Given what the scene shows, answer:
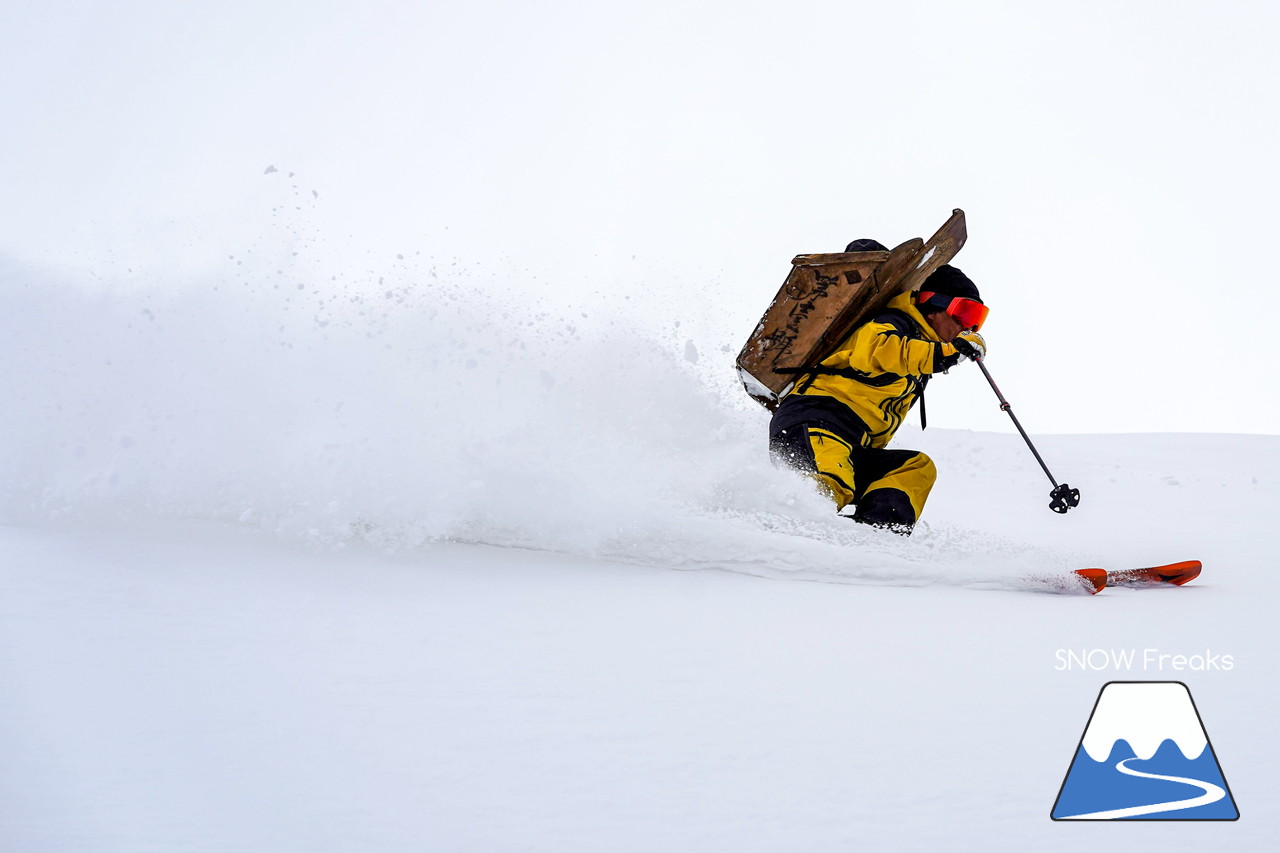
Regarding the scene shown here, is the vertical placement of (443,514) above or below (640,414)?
below

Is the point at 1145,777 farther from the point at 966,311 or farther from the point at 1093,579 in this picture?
the point at 966,311

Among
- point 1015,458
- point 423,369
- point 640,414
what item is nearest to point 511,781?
point 423,369

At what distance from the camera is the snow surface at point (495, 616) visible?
1.55 m

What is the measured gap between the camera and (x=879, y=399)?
13.8 feet

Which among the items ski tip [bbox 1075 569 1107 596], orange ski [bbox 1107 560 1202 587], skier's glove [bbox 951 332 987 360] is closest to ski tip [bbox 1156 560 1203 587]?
orange ski [bbox 1107 560 1202 587]

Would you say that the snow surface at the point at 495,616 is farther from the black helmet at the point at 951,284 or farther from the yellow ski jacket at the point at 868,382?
the black helmet at the point at 951,284

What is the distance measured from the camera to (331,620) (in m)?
2.46

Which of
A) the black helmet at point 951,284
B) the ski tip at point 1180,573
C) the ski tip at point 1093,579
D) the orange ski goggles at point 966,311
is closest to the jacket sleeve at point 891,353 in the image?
the orange ski goggles at point 966,311

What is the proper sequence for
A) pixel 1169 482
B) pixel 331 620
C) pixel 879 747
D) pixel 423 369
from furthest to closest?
1. pixel 1169 482
2. pixel 423 369
3. pixel 331 620
4. pixel 879 747

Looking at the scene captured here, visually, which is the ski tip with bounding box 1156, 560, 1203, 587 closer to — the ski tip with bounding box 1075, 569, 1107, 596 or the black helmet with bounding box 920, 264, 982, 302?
the ski tip with bounding box 1075, 569, 1107, 596

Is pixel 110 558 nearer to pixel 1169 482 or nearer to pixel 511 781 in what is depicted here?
pixel 511 781

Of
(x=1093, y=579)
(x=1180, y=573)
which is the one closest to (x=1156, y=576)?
(x=1180, y=573)

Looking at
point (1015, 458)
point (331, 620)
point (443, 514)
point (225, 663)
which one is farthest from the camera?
point (1015, 458)

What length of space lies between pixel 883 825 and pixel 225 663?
146 centimetres
